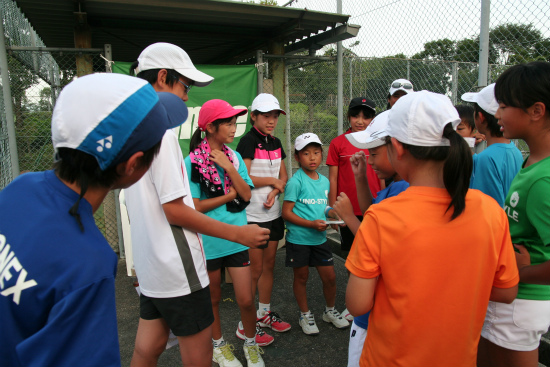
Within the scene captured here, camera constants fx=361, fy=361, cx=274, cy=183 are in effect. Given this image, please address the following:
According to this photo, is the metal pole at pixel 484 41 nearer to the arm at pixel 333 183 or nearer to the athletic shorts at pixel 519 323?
the arm at pixel 333 183

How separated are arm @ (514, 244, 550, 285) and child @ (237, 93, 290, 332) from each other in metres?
2.11

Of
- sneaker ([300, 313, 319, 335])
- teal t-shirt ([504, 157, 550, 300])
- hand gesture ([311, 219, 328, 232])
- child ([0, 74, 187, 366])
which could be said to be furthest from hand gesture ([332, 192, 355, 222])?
sneaker ([300, 313, 319, 335])

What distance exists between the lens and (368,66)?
6.38 meters

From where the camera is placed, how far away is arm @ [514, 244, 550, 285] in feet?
5.12

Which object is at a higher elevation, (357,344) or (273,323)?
(357,344)

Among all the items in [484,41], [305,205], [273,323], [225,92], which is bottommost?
[273,323]

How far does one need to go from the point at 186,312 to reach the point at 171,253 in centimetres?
30

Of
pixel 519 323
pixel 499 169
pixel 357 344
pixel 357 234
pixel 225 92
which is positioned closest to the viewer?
pixel 357 234

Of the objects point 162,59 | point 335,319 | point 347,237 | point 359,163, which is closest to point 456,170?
point 359,163

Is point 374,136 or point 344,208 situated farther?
point 344,208

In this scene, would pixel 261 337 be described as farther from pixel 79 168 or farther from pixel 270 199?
pixel 79 168

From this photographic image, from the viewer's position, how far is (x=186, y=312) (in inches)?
69.0

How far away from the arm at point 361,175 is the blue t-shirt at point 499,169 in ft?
2.22

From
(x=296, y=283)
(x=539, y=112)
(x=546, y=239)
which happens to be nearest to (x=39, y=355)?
(x=546, y=239)
